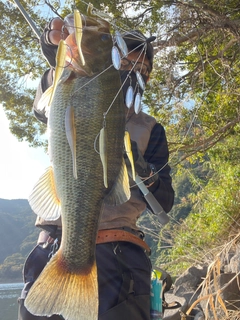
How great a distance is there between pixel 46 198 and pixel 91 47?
0.67 metres

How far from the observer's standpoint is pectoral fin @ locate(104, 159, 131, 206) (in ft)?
5.05

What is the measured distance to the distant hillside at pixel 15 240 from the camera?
245 ft

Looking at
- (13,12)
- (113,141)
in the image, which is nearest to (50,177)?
(113,141)

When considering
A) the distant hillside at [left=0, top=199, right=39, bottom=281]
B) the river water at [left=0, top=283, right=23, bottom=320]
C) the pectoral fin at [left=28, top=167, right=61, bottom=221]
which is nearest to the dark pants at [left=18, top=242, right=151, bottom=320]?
the pectoral fin at [left=28, top=167, right=61, bottom=221]

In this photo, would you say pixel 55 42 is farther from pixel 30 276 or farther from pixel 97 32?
pixel 30 276

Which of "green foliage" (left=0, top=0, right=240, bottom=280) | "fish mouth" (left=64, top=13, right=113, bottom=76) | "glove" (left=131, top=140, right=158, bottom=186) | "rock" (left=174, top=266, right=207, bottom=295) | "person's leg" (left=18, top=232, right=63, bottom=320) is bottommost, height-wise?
"rock" (left=174, top=266, right=207, bottom=295)

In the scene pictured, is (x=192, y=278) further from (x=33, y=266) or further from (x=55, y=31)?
(x=55, y=31)

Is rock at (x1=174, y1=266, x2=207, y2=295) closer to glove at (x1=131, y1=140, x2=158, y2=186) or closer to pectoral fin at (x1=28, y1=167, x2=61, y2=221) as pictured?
glove at (x1=131, y1=140, x2=158, y2=186)

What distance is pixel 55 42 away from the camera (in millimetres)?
1874

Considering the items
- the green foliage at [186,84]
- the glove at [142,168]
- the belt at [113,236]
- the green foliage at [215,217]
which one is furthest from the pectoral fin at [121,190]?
the green foliage at [215,217]

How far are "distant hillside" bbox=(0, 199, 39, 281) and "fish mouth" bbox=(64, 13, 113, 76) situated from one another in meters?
66.9

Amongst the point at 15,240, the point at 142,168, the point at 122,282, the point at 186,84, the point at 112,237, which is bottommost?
the point at 122,282

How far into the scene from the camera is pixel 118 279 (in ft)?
6.37

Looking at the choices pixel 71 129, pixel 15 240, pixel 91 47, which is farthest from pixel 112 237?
pixel 15 240
